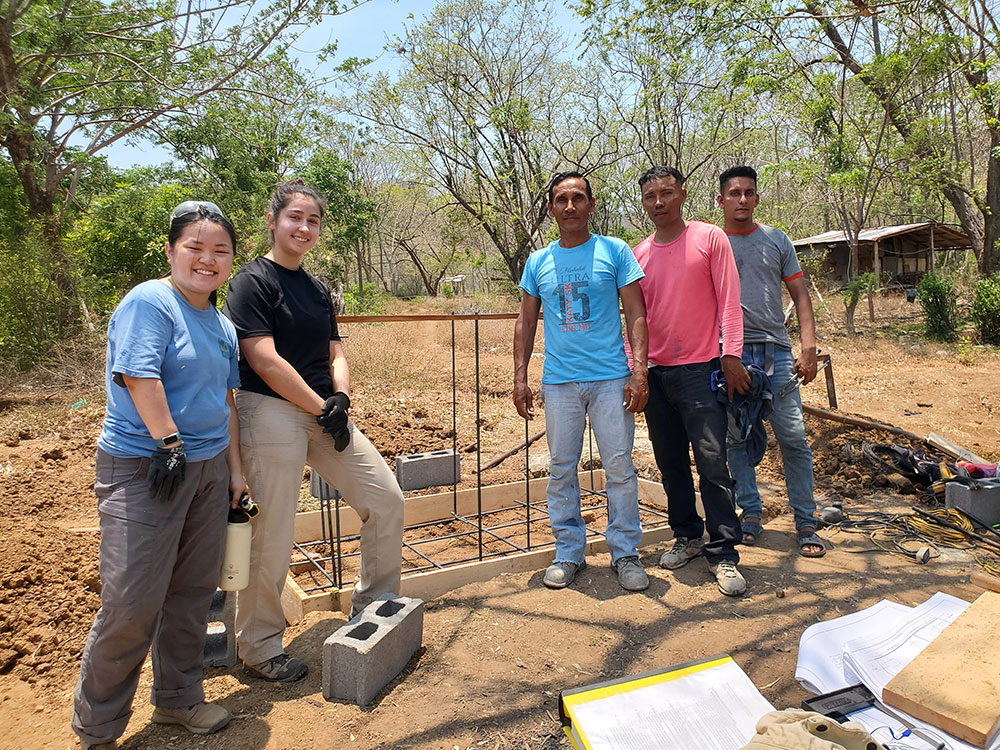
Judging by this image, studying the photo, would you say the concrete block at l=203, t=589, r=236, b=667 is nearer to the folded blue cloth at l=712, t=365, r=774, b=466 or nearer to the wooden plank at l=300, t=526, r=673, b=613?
the wooden plank at l=300, t=526, r=673, b=613

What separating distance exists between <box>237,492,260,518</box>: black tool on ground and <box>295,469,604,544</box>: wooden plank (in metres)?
1.83

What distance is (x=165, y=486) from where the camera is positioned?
201 cm

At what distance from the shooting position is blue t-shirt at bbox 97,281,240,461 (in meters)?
1.97

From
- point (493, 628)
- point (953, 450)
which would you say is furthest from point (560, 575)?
point (953, 450)

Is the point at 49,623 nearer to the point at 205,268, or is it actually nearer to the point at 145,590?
the point at 145,590

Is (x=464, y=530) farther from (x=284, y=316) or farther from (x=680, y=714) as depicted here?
(x=680, y=714)

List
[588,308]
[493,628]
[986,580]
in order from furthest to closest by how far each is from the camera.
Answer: [588,308]
[986,580]
[493,628]

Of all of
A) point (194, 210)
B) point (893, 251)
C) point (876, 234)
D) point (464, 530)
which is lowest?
point (464, 530)

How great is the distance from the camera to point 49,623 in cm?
318

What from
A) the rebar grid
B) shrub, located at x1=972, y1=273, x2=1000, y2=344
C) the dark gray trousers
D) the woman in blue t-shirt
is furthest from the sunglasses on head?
shrub, located at x1=972, y1=273, x2=1000, y2=344

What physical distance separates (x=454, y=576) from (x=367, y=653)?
106 centimetres

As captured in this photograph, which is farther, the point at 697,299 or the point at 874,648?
the point at 697,299

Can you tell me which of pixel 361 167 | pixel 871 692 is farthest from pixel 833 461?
pixel 361 167

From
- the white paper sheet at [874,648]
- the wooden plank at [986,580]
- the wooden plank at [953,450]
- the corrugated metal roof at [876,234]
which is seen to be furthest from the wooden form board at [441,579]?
the corrugated metal roof at [876,234]
